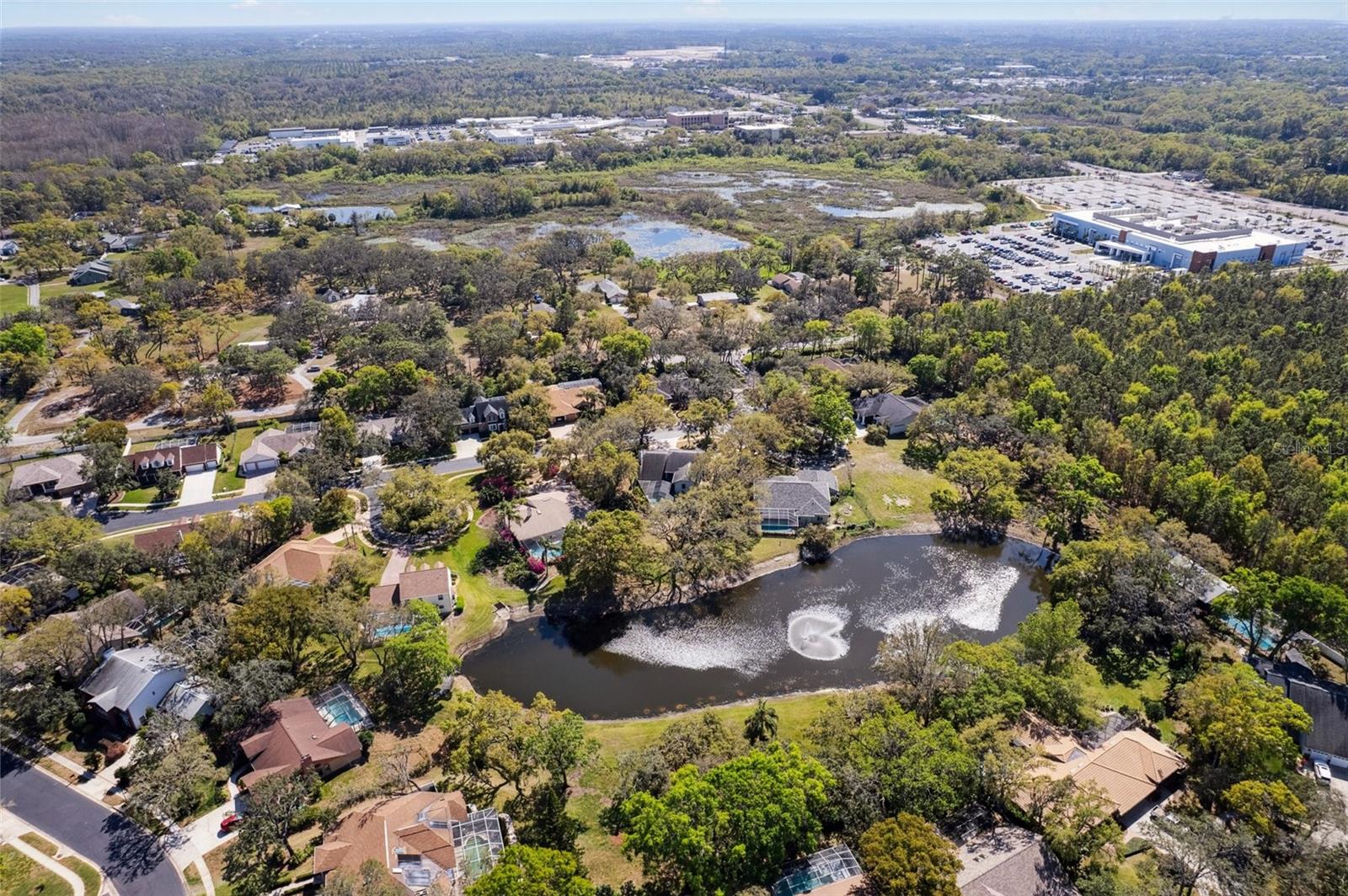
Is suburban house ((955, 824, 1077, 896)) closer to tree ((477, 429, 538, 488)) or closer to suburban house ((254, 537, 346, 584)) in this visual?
tree ((477, 429, 538, 488))

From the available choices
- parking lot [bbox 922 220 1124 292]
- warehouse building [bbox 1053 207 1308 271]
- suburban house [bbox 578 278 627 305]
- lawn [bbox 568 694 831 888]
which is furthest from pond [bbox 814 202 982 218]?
lawn [bbox 568 694 831 888]

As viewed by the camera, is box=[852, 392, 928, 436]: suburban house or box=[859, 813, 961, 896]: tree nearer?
box=[859, 813, 961, 896]: tree

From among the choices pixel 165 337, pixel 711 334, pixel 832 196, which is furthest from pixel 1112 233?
pixel 165 337

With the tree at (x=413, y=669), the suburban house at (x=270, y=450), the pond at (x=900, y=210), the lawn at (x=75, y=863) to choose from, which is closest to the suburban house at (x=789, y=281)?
the pond at (x=900, y=210)

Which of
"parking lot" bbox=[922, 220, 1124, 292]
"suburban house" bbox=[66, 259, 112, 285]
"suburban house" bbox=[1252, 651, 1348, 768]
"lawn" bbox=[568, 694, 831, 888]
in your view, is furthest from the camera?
"parking lot" bbox=[922, 220, 1124, 292]

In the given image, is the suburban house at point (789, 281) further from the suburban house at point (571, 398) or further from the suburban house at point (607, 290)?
the suburban house at point (571, 398)

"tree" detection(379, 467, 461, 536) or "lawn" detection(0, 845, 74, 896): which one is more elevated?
"tree" detection(379, 467, 461, 536)
